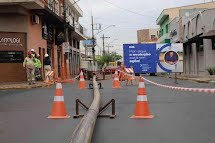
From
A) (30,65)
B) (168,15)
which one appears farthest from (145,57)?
(168,15)

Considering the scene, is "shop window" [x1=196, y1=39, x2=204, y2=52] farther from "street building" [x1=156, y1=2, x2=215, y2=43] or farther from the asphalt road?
the asphalt road

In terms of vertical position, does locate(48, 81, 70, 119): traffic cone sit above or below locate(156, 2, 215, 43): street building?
below

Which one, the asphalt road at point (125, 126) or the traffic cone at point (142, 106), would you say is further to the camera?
the traffic cone at point (142, 106)

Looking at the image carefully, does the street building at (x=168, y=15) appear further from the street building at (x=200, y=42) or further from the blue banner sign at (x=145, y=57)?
the blue banner sign at (x=145, y=57)

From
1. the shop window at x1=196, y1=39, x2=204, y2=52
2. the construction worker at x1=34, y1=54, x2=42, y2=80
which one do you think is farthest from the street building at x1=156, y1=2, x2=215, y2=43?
the construction worker at x1=34, y1=54, x2=42, y2=80

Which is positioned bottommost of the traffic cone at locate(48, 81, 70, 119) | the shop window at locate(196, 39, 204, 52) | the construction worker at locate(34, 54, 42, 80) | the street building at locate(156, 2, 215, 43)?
the traffic cone at locate(48, 81, 70, 119)

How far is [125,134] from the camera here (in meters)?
7.94

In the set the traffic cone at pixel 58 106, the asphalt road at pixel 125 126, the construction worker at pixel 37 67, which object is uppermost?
the construction worker at pixel 37 67

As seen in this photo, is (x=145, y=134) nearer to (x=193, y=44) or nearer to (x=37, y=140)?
(x=37, y=140)

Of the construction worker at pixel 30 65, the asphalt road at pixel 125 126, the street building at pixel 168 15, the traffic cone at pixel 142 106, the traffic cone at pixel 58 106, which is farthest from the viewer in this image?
the street building at pixel 168 15

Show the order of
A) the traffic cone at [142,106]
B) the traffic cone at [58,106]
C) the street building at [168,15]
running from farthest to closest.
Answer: the street building at [168,15]
the traffic cone at [58,106]
the traffic cone at [142,106]

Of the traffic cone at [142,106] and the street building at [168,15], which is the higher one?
the street building at [168,15]

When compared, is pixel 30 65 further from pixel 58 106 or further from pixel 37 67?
pixel 58 106

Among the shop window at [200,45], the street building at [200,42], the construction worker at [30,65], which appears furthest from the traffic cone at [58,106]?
the shop window at [200,45]
